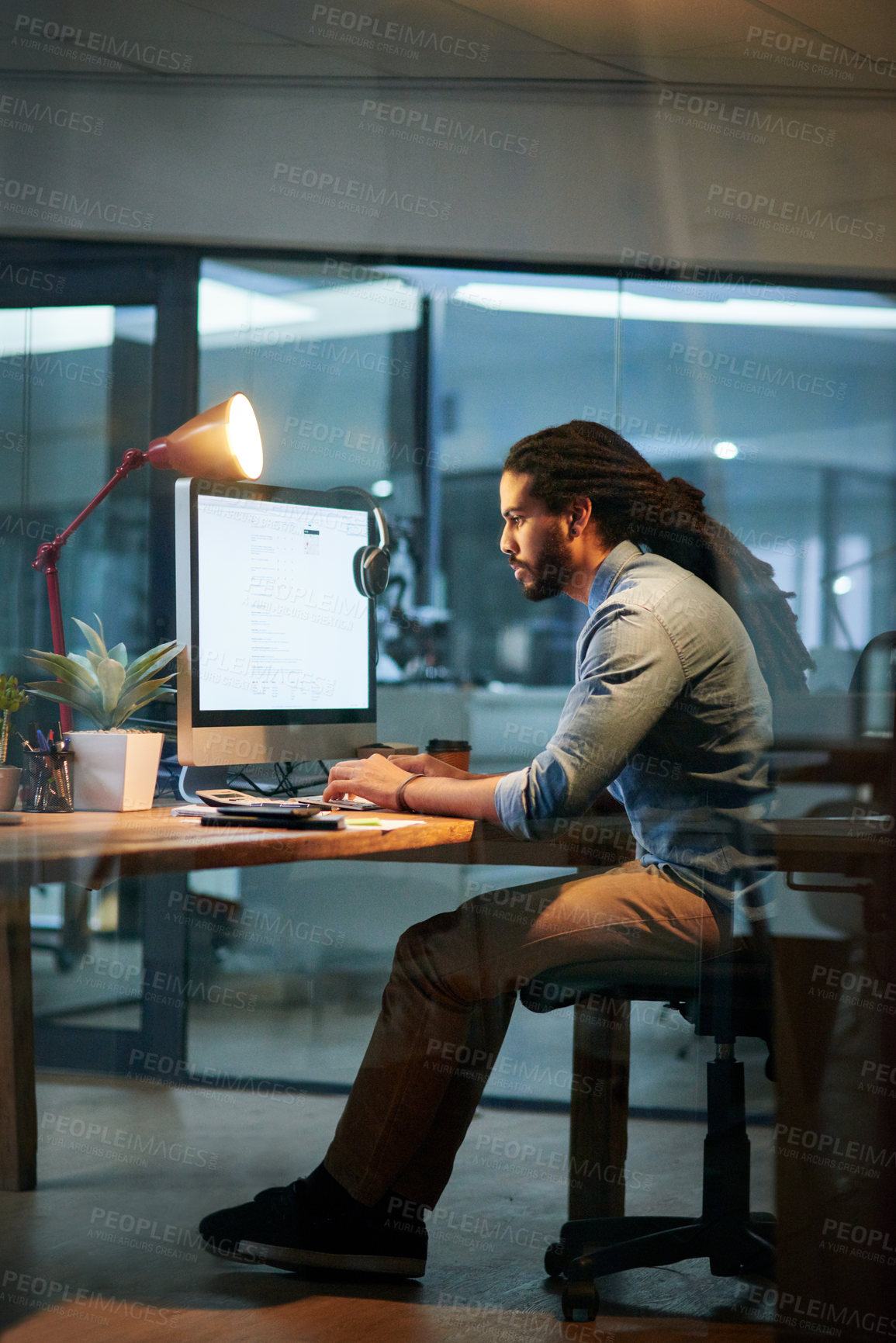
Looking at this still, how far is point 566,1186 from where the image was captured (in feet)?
7.63

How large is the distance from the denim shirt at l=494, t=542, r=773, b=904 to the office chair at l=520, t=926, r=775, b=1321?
0.13m

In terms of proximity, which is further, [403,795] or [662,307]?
[662,307]

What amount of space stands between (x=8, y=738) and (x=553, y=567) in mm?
923

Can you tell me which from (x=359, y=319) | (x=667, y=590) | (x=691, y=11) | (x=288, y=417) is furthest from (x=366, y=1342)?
(x=691, y=11)

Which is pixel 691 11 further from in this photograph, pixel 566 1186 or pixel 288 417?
pixel 566 1186

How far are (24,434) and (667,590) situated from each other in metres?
1.99

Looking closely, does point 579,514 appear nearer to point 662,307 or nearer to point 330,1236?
point 330,1236

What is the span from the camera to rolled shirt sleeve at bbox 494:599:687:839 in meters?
1.65

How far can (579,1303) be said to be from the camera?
5.85ft

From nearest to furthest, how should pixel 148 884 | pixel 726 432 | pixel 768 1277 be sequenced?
1. pixel 768 1277
2. pixel 148 884
3. pixel 726 432

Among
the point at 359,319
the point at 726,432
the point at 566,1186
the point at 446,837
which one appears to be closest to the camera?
the point at 446,837

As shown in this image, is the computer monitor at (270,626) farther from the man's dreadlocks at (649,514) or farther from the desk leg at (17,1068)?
the desk leg at (17,1068)

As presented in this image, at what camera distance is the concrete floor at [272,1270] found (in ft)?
5.74

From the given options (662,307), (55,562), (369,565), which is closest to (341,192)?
(662,307)
